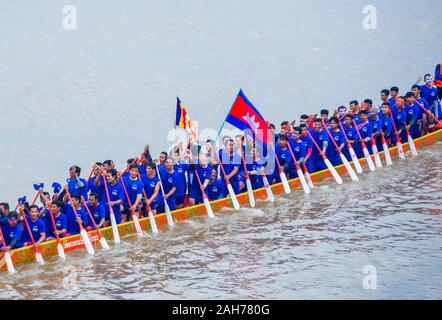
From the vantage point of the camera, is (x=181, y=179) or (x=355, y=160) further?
(x=355, y=160)

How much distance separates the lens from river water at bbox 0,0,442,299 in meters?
16.3

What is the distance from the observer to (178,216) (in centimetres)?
1850

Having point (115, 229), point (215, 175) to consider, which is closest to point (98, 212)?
point (115, 229)

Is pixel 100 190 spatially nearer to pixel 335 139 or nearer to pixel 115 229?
pixel 115 229

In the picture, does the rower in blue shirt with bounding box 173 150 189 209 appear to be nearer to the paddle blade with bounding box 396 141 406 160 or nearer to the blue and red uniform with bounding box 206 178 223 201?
the blue and red uniform with bounding box 206 178 223 201

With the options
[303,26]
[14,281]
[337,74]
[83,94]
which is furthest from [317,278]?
[303,26]

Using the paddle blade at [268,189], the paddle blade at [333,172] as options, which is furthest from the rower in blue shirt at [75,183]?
the paddle blade at [333,172]

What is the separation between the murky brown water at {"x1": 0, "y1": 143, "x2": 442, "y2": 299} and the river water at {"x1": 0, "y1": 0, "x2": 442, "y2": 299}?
4cm

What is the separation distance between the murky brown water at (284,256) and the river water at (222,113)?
0.04 metres

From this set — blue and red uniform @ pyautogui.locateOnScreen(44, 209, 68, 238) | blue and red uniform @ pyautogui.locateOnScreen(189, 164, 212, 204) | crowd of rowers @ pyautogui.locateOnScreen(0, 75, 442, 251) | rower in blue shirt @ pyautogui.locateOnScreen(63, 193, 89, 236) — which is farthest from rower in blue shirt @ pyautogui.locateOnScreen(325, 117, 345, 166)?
blue and red uniform @ pyautogui.locateOnScreen(44, 209, 68, 238)

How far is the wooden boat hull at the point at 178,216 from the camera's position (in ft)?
54.1

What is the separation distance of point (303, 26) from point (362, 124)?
40.1 feet

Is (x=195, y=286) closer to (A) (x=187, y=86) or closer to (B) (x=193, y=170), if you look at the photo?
(B) (x=193, y=170)

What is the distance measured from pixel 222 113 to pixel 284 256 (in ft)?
31.8
